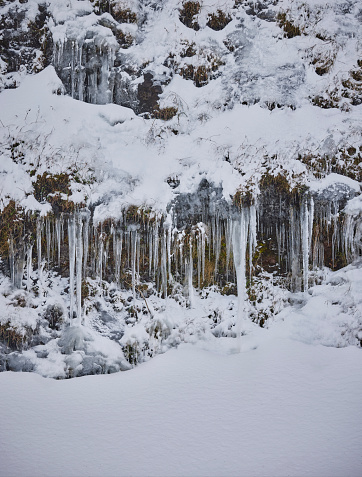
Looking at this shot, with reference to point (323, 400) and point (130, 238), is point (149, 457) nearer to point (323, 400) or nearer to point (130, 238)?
point (323, 400)

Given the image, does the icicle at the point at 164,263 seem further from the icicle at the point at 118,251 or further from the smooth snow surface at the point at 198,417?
the smooth snow surface at the point at 198,417

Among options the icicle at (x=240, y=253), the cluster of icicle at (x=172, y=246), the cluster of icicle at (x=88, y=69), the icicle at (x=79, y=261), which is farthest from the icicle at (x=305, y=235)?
the cluster of icicle at (x=88, y=69)

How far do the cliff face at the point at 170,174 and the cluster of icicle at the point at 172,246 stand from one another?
0.11 ft

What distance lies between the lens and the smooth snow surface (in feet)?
10.9

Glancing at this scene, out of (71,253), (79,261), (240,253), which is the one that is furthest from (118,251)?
(240,253)

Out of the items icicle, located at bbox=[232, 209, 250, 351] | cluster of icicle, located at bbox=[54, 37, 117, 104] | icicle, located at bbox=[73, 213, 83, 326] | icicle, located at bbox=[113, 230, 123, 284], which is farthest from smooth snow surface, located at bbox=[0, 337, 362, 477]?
cluster of icicle, located at bbox=[54, 37, 117, 104]

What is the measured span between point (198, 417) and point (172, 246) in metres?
3.70

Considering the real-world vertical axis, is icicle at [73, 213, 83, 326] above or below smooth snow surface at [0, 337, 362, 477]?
above

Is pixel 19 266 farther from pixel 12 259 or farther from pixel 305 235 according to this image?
pixel 305 235

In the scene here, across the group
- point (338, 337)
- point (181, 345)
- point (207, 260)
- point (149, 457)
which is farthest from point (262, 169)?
point (149, 457)

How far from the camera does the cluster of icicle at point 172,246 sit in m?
6.50

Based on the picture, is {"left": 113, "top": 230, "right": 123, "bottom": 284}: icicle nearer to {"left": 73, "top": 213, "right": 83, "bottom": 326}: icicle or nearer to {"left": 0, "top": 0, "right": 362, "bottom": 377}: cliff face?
{"left": 0, "top": 0, "right": 362, "bottom": 377}: cliff face

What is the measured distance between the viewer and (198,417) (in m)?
4.36

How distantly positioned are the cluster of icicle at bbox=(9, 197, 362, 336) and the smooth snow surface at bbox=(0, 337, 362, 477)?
1.31m
